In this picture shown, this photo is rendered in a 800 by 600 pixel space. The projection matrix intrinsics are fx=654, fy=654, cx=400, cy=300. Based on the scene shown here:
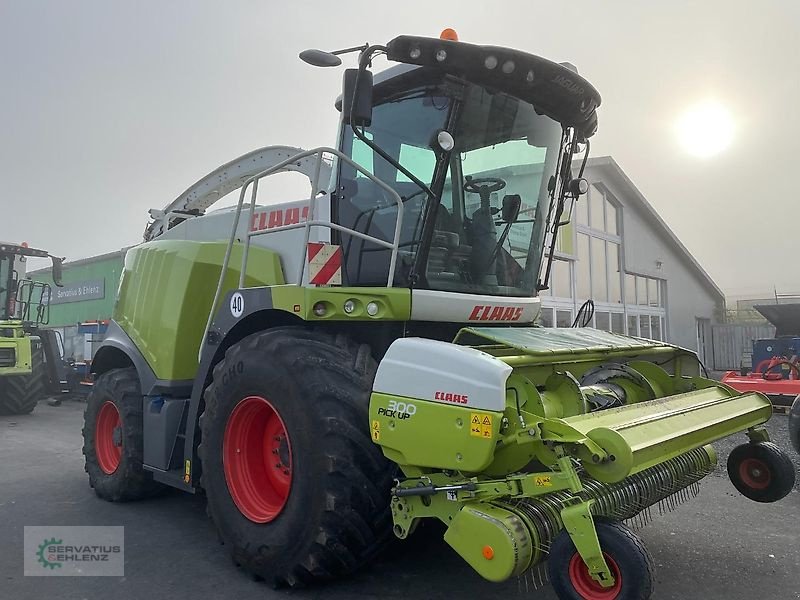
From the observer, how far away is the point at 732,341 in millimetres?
22188

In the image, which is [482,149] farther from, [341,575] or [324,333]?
[341,575]

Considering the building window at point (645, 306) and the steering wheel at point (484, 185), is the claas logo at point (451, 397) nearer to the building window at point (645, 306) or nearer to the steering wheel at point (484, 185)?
the steering wheel at point (484, 185)

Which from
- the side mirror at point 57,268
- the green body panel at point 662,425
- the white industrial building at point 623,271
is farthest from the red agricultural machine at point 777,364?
the side mirror at point 57,268

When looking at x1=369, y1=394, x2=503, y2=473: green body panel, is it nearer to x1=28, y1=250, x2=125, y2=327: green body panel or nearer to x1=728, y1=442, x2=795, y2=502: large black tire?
x1=728, y1=442, x2=795, y2=502: large black tire

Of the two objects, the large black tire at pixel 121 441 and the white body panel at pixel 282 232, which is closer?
the white body panel at pixel 282 232

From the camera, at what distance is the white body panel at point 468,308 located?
11.5ft

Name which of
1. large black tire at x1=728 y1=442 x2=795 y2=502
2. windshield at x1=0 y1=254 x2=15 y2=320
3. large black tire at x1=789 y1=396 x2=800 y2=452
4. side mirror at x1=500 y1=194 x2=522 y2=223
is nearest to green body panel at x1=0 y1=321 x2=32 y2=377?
windshield at x1=0 y1=254 x2=15 y2=320

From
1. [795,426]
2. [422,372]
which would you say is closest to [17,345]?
[422,372]

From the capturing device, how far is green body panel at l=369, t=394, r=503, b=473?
105 inches

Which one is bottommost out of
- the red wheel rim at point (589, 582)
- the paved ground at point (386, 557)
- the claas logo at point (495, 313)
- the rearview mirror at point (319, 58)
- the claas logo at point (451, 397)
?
the paved ground at point (386, 557)

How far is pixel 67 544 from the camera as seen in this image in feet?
13.2

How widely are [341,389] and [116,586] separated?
5.22 feet

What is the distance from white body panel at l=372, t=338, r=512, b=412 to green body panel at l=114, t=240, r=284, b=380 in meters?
1.59

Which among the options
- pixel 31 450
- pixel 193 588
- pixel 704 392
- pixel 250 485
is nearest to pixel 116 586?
pixel 193 588
